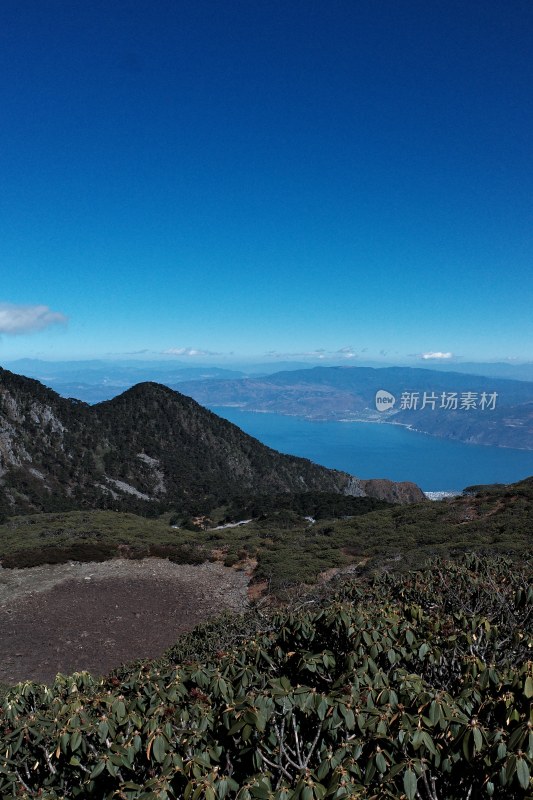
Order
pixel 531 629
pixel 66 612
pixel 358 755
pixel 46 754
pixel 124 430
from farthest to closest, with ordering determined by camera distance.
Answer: pixel 124 430 < pixel 66 612 < pixel 531 629 < pixel 46 754 < pixel 358 755

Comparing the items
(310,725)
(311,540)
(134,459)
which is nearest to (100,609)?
(311,540)

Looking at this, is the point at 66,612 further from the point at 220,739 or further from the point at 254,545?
the point at 220,739

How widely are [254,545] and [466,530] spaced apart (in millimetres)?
9498

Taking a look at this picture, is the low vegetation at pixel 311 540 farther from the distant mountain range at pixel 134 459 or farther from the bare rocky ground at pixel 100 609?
the distant mountain range at pixel 134 459

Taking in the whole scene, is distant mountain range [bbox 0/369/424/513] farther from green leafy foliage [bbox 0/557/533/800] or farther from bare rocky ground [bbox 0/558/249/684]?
green leafy foliage [bbox 0/557/533/800]

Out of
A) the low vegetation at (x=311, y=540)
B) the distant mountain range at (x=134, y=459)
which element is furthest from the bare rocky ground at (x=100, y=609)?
the distant mountain range at (x=134, y=459)

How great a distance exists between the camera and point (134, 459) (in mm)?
58688

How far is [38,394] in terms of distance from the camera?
58531mm

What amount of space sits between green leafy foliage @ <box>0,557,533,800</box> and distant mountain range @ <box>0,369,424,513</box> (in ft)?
133

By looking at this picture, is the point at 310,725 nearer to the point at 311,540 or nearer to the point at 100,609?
the point at 100,609

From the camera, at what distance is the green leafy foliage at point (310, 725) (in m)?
2.57

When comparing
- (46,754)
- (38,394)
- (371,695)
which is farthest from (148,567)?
(38,394)

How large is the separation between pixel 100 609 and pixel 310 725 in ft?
41.5

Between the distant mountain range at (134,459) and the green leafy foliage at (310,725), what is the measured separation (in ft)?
133
